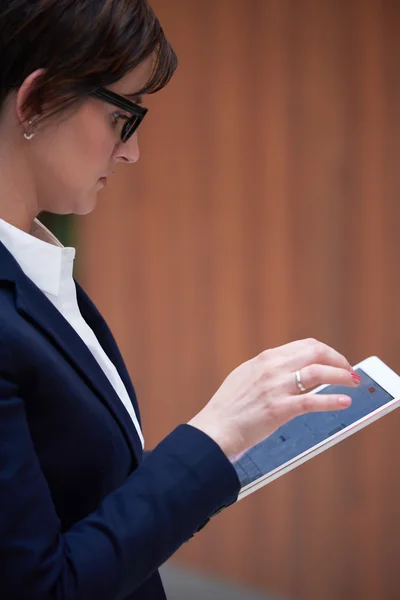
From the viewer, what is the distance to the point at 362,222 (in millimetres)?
2584

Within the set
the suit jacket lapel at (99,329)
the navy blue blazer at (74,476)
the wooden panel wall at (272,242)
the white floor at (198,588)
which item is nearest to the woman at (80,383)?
the navy blue blazer at (74,476)

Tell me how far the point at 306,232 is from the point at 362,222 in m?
0.21

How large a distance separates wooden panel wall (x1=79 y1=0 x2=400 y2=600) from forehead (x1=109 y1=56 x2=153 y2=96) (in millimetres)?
1696

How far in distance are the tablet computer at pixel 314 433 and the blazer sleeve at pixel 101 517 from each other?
15 centimetres

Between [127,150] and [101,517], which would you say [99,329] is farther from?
[101,517]

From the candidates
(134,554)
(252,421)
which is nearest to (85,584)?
(134,554)

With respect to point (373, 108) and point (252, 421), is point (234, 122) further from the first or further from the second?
point (252, 421)

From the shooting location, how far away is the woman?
776mm

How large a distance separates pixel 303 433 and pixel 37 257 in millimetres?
451

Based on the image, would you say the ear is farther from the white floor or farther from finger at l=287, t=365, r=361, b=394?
the white floor

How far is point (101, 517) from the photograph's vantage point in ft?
2.67

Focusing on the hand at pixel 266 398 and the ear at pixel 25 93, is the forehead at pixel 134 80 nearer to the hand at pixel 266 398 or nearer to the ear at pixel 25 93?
the ear at pixel 25 93

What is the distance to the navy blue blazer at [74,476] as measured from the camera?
757 millimetres

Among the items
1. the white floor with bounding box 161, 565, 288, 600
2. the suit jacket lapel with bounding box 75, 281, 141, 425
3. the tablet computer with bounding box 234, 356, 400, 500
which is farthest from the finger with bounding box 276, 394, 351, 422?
the white floor with bounding box 161, 565, 288, 600
